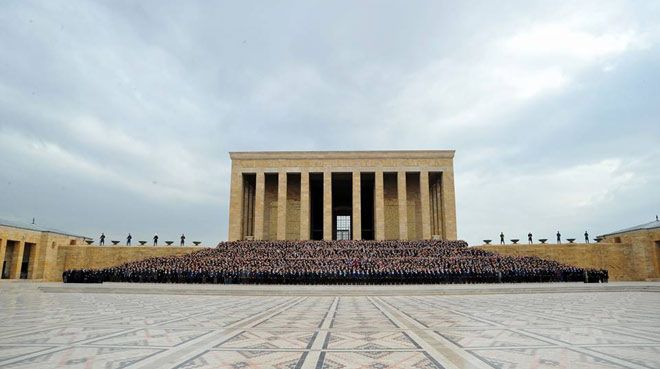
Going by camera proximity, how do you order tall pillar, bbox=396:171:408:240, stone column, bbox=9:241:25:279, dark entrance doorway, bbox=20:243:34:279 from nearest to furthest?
stone column, bbox=9:241:25:279
dark entrance doorway, bbox=20:243:34:279
tall pillar, bbox=396:171:408:240

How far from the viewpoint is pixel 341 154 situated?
35.9 m

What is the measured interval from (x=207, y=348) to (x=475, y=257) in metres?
21.9

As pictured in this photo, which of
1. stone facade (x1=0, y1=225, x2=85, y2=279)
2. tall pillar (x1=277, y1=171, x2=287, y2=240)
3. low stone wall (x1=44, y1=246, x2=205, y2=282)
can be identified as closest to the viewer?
stone facade (x1=0, y1=225, x2=85, y2=279)

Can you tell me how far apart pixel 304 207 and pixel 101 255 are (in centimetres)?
1682

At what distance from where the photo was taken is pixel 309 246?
91.8 ft

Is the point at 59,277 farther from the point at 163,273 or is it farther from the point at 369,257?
the point at 369,257

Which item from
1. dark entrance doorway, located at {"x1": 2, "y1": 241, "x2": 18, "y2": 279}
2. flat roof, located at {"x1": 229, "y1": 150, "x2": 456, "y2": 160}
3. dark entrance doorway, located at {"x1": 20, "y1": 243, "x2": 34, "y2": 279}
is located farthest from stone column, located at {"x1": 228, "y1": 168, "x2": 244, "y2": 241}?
dark entrance doorway, located at {"x1": 2, "y1": 241, "x2": 18, "y2": 279}

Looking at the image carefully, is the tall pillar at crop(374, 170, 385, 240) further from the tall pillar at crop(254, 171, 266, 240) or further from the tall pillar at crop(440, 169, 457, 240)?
the tall pillar at crop(254, 171, 266, 240)

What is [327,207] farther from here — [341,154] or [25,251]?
[25,251]

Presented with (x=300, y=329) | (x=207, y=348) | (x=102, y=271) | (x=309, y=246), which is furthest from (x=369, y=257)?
(x=207, y=348)

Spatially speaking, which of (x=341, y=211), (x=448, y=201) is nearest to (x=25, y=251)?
(x=341, y=211)

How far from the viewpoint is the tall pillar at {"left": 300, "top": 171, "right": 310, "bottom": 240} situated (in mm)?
35219

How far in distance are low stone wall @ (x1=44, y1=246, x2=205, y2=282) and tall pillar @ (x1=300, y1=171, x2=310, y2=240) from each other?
8949mm

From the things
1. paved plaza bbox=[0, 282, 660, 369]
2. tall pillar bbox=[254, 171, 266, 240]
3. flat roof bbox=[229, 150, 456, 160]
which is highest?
flat roof bbox=[229, 150, 456, 160]
